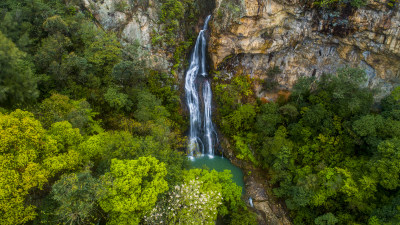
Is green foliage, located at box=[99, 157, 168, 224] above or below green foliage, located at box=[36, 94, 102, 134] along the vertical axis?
below

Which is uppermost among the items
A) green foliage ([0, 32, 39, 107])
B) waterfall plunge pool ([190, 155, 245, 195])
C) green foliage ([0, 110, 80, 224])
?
green foliage ([0, 32, 39, 107])

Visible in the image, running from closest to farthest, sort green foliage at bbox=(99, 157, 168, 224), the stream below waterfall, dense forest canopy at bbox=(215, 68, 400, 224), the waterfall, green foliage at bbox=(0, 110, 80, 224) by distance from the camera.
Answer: green foliage at bbox=(0, 110, 80, 224) < green foliage at bbox=(99, 157, 168, 224) < dense forest canopy at bbox=(215, 68, 400, 224) < the stream below waterfall < the waterfall

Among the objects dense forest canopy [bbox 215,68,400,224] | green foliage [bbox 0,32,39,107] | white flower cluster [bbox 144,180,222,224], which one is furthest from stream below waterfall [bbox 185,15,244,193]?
green foliage [bbox 0,32,39,107]

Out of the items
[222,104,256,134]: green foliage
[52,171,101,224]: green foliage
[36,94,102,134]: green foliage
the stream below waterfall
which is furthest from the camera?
the stream below waterfall

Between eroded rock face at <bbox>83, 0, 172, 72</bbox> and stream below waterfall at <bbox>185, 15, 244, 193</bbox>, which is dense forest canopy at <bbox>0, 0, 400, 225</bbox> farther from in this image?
stream below waterfall at <bbox>185, 15, 244, 193</bbox>

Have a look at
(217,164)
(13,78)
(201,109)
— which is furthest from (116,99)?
(217,164)

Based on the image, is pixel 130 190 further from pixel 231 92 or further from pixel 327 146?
pixel 231 92
